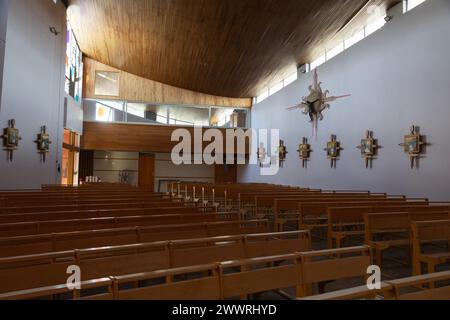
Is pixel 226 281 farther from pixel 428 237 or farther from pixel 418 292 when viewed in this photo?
pixel 428 237

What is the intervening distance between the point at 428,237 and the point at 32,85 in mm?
7660

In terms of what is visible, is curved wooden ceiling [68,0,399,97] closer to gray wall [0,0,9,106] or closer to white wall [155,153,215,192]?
gray wall [0,0,9,106]

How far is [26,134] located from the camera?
7.11 metres

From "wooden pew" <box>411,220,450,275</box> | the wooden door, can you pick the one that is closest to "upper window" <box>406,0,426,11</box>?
"wooden pew" <box>411,220,450,275</box>

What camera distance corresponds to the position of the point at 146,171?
50.6 ft

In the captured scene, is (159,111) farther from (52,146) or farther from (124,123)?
(52,146)

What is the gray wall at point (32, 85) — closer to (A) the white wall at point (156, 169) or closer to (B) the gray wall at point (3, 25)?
(B) the gray wall at point (3, 25)

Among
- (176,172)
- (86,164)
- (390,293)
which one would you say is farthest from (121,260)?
(176,172)

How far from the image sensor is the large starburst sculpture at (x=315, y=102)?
9.65 metres

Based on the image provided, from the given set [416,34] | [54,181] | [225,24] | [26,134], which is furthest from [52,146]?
[416,34]

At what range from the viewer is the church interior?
6.37 feet

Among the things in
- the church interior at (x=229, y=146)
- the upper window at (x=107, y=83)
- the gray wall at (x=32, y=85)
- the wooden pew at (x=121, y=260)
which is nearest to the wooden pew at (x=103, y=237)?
the church interior at (x=229, y=146)

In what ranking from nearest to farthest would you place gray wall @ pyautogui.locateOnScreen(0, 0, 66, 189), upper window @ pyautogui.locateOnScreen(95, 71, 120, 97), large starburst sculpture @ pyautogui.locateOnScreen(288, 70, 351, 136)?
gray wall @ pyautogui.locateOnScreen(0, 0, 66, 189)
large starburst sculpture @ pyautogui.locateOnScreen(288, 70, 351, 136)
upper window @ pyautogui.locateOnScreen(95, 71, 120, 97)

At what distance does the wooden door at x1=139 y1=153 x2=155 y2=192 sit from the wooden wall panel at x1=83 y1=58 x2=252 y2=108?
2611 millimetres
